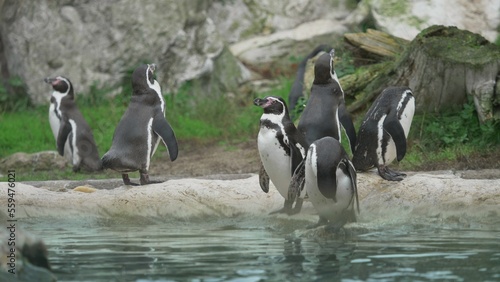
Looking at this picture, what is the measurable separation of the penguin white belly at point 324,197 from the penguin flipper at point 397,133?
3.17ft

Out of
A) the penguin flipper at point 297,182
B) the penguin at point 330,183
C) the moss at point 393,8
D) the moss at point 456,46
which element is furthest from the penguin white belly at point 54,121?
the penguin at point 330,183

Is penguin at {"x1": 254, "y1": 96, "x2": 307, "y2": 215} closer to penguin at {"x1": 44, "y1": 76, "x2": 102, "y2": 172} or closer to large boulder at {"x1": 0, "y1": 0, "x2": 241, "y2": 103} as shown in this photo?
penguin at {"x1": 44, "y1": 76, "x2": 102, "y2": 172}

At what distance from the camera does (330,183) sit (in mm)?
6855

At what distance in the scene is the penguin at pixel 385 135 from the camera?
307 inches

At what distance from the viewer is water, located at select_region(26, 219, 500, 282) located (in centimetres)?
517

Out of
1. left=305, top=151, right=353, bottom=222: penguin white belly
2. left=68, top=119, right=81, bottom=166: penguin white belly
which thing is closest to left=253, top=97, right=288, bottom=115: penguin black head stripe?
left=305, top=151, right=353, bottom=222: penguin white belly

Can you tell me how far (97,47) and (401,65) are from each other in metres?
5.82

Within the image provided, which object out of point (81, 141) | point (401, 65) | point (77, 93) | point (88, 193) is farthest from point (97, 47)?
point (88, 193)

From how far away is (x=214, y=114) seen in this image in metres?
13.1

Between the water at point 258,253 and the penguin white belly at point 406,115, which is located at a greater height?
the penguin white belly at point 406,115

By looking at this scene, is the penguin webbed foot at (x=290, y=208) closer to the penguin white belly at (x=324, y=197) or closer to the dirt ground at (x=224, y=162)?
the penguin white belly at (x=324, y=197)

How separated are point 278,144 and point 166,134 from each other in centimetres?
116

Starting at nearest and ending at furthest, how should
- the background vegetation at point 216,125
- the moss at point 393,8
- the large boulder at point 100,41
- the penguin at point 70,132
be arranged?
the background vegetation at point 216,125
the penguin at point 70,132
the moss at point 393,8
the large boulder at point 100,41

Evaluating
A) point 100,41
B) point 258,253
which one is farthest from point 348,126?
point 100,41
